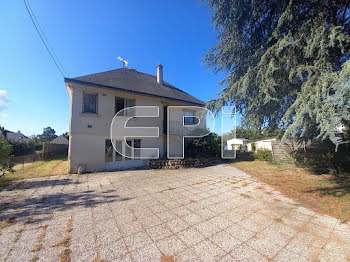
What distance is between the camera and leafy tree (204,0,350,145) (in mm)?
3205

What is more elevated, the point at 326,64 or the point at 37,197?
the point at 326,64

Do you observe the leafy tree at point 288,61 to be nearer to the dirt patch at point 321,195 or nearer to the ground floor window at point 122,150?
the dirt patch at point 321,195

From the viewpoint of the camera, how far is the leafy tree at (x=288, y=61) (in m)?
3.21

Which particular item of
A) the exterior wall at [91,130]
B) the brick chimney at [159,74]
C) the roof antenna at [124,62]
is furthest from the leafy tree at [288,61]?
the roof antenna at [124,62]

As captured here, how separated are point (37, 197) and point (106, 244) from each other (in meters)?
4.07

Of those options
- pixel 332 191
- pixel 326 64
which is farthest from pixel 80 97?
pixel 332 191

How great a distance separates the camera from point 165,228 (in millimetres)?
2943

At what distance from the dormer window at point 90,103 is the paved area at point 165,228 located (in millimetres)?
5009

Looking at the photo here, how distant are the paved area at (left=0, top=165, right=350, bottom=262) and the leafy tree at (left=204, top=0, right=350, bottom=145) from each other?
6.59 feet

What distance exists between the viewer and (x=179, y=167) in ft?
30.8

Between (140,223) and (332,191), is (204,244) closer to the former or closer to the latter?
(140,223)

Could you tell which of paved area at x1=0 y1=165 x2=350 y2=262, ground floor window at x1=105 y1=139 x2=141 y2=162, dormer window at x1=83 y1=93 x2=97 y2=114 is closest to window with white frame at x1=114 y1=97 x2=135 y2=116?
dormer window at x1=83 y1=93 x2=97 y2=114

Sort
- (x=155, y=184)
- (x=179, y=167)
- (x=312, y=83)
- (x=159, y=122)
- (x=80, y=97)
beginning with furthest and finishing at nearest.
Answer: (x=159, y=122), (x=179, y=167), (x=80, y=97), (x=155, y=184), (x=312, y=83)

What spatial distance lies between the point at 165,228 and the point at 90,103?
8.48 meters
